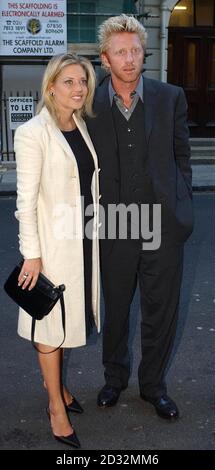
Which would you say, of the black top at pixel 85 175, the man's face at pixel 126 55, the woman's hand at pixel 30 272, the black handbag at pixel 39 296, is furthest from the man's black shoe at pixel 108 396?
the man's face at pixel 126 55

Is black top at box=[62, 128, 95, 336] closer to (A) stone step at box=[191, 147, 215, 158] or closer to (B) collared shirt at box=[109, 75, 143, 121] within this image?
(B) collared shirt at box=[109, 75, 143, 121]

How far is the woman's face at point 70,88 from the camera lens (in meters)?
2.65

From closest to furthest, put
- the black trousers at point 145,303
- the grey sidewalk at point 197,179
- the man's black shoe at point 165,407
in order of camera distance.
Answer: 1. the black trousers at point 145,303
2. the man's black shoe at point 165,407
3. the grey sidewalk at point 197,179

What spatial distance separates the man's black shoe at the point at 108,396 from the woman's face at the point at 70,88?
1611 mm

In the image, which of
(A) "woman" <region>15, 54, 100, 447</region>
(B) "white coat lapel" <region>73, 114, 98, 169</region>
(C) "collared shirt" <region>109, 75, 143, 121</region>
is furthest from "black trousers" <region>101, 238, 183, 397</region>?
(C) "collared shirt" <region>109, 75, 143, 121</region>

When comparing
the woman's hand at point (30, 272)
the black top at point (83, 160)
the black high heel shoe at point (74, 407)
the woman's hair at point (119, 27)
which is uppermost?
the woman's hair at point (119, 27)

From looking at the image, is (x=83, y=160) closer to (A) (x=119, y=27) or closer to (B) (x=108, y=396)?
(A) (x=119, y=27)

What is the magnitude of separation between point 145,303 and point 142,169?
75cm

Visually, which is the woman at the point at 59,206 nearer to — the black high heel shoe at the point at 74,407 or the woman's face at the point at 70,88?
the woman's face at the point at 70,88

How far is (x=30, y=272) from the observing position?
271 centimetres

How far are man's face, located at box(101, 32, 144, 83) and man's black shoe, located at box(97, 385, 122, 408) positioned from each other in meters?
1.72

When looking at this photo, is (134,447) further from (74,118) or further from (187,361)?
(74,118)

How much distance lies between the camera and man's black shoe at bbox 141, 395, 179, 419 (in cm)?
317
